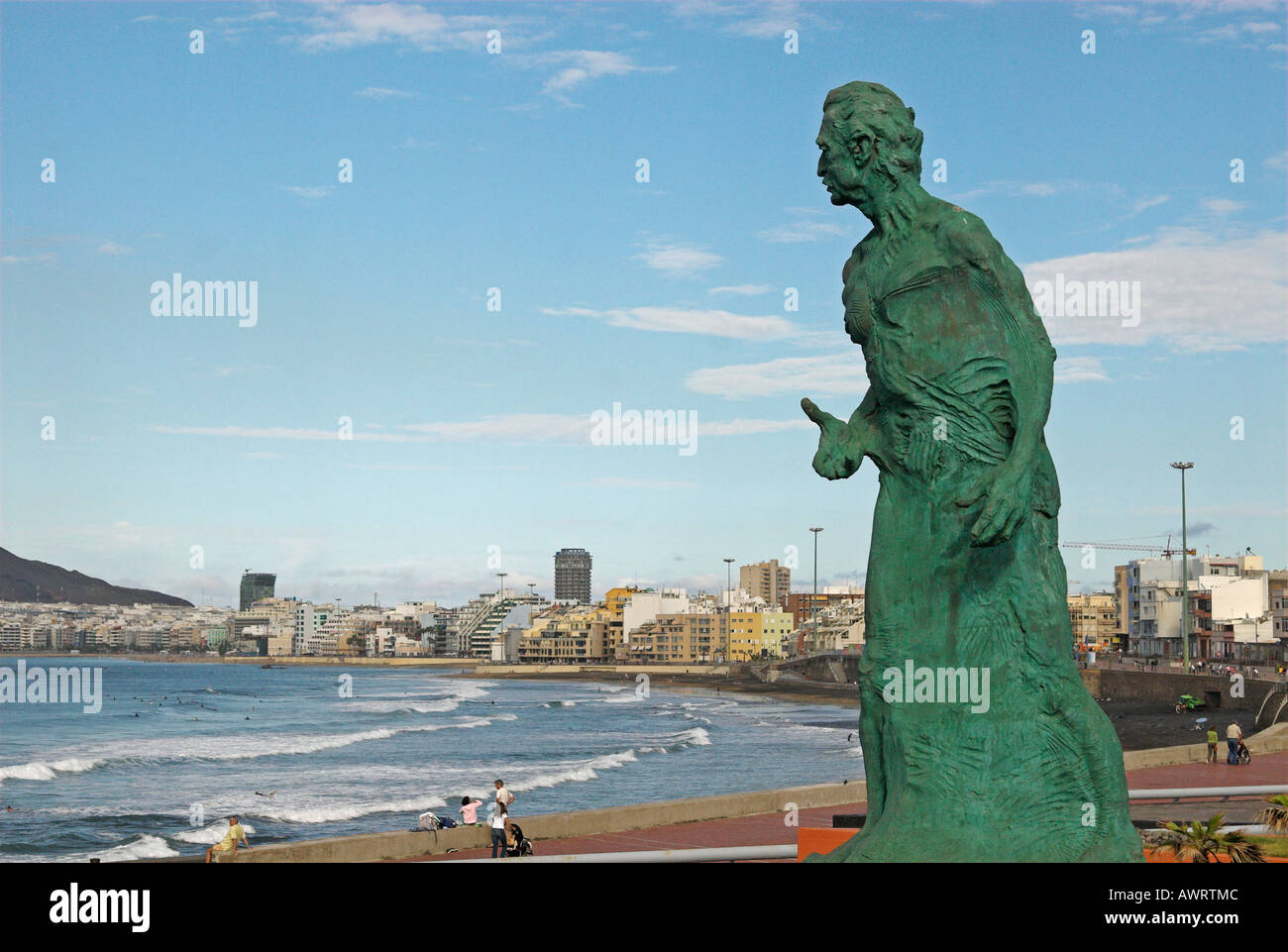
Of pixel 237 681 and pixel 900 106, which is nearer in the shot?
pixel 900 106

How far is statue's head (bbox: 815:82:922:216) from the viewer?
520 centimetres

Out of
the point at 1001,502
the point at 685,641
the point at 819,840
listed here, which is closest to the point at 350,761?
the point at 819,840

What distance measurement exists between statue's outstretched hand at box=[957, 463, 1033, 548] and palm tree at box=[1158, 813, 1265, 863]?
4.79 m

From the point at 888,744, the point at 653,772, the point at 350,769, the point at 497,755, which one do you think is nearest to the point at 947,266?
the point at 888,744

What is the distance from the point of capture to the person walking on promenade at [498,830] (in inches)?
575

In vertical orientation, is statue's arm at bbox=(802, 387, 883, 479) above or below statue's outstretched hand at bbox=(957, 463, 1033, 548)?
above

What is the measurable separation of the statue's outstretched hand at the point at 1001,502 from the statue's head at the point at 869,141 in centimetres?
124

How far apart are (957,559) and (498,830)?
10.8m

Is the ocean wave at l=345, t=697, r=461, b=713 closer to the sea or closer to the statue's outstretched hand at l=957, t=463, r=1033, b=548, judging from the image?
the sea

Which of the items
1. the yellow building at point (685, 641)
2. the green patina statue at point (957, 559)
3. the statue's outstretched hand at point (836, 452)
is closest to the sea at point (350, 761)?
the statue's outstretched hand at point (836, 452)

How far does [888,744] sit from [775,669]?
11545 centimetres

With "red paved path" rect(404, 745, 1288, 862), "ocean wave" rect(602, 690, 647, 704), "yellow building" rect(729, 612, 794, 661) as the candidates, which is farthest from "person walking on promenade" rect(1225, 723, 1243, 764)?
"yellow building" rect(729, 612, 794, 661)

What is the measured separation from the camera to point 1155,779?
818 inches
